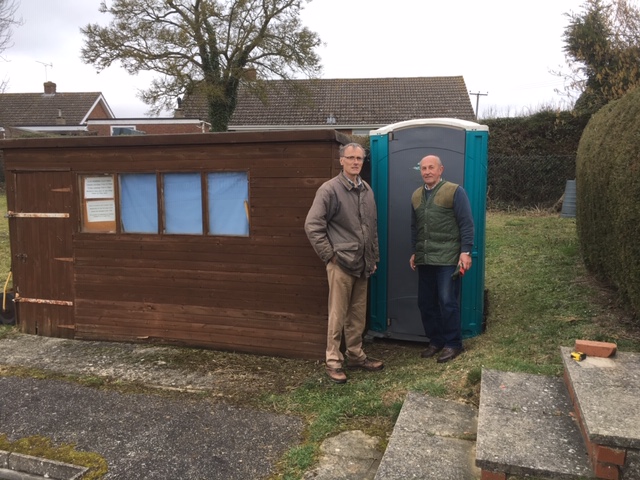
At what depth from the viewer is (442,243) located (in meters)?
4.71

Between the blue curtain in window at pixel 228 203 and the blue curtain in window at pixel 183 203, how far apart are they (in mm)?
148

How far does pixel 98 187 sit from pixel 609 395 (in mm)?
5060

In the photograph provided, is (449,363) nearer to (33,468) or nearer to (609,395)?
(609,395)

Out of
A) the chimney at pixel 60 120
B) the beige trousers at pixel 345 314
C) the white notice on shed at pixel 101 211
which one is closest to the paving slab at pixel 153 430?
the beige trousers at pixel 345 314

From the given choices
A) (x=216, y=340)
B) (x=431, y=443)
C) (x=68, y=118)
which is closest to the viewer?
(x=431, y=443)

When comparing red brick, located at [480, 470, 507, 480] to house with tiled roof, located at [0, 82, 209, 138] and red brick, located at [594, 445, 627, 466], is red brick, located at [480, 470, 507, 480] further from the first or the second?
house with tiled roof, located at [0, 82, 209, 138]

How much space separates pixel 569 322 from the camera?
4.91 m

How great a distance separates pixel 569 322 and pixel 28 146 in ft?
18.9

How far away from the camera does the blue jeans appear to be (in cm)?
474

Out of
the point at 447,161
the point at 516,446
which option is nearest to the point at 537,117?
the point at 447,161

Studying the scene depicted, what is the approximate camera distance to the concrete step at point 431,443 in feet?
9.74

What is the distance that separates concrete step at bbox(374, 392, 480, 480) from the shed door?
4.12 m

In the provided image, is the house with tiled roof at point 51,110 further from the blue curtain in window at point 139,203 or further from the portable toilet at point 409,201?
the portable toilet at point 409,201

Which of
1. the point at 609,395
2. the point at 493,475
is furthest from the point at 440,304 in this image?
the point at 493,475
